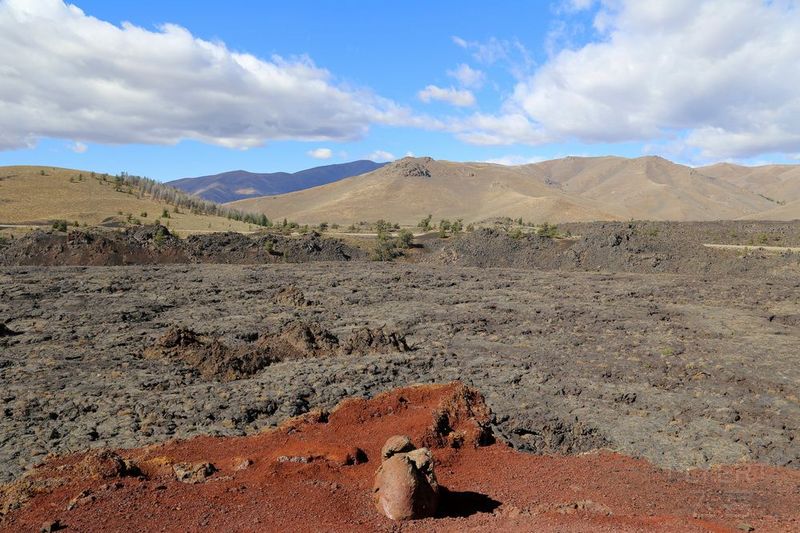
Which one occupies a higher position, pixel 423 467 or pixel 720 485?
pixel 423 467

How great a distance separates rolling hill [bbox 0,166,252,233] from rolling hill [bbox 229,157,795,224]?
39.8 metres

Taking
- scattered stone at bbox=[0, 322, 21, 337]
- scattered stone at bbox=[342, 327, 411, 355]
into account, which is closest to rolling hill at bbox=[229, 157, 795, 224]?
scattered stone at bbox=[342, 327, 411, 355]

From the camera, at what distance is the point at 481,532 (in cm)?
638

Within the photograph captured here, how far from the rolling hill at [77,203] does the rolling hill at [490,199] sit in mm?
39763

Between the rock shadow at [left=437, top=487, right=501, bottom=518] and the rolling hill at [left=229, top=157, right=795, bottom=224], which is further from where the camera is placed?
the rolling hill at [left=229, top=157, right=795, bottom=224]

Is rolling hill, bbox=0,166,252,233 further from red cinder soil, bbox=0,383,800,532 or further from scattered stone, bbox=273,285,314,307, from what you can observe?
red cinder soil, bbox=0,383,800,532

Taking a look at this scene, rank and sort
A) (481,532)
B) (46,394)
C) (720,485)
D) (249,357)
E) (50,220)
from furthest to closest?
(50,220)
(249,357)
(46,394)
(720,485)
(481,532)

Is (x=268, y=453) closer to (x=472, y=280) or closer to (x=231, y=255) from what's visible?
(x=472, y=280)

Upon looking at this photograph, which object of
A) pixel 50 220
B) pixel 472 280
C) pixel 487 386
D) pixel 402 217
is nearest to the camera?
pixel 487 386

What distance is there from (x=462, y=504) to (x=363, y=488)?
1.25 metres

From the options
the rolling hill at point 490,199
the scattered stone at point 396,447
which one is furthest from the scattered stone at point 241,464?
the rolling hill at point 490,199

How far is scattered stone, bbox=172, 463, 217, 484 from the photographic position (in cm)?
765

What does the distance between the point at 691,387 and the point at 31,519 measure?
11.6 meters

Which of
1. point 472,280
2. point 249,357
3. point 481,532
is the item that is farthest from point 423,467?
point 472,280
